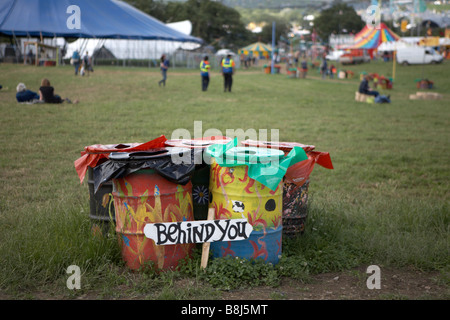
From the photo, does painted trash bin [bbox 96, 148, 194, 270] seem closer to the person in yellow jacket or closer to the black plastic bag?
the black plastic bag

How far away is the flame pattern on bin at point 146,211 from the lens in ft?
12.4

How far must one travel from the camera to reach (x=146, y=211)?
382cm

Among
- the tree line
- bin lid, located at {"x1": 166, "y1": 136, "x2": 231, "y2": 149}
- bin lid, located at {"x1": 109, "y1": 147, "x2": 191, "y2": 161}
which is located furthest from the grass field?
the tree line

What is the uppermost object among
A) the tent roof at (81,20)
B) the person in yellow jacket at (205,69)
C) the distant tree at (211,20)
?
the distant tree at (211,20)

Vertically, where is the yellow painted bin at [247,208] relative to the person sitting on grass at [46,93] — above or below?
below

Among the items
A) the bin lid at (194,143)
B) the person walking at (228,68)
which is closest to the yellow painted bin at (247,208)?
the bin lid at (194,143)

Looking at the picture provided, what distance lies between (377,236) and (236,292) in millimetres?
1991

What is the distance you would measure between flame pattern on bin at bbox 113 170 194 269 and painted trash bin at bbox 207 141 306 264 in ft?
1.08

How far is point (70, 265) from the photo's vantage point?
3855 millimetres

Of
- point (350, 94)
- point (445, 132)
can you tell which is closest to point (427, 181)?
point (445, 132)

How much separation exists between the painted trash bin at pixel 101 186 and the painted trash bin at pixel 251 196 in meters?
0.79

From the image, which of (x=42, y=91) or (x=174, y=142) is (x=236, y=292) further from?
(x=42, y=91)

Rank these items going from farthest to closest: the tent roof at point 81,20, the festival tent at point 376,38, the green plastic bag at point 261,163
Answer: the festival tent at point 376,38
the tent roof at point 81,20
the green plastic bag at point 261,163

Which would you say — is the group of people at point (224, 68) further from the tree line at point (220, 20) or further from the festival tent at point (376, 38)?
the tree line at point (220, 20)
